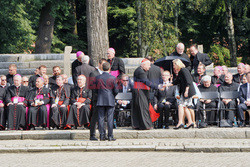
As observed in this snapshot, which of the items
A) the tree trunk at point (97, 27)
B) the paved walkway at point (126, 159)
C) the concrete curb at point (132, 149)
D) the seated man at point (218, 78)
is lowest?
the paved walkway at point (126, 159)

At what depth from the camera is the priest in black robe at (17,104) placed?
13.6 metres

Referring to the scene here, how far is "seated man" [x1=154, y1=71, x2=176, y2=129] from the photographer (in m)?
13.2

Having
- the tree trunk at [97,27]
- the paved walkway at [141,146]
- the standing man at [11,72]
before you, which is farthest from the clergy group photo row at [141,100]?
the tree trunk at [97,27]

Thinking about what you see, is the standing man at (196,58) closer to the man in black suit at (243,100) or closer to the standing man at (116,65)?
the man in black suit at (243,100)

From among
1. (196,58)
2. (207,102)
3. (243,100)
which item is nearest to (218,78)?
(196,58)

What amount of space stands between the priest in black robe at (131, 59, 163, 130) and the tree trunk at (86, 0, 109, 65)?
4.63 metres

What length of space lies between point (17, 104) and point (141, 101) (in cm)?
353

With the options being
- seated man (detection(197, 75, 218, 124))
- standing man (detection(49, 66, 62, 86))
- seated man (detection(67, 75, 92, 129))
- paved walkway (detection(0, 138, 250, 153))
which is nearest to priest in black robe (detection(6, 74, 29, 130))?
standing man (detection(49, 66, 62, 86))

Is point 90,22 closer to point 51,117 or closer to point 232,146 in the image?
point 51,117

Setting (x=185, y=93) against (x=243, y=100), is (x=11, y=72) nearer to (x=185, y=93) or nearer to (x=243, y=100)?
(x=185, y=93)

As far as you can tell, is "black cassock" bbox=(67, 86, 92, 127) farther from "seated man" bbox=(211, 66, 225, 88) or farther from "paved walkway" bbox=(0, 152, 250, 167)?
"seated man" bbox=(211, 66, 225, 88)

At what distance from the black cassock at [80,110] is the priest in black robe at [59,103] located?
0.23 metres

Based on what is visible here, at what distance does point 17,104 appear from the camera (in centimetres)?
1378

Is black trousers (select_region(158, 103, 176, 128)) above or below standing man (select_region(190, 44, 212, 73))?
below
